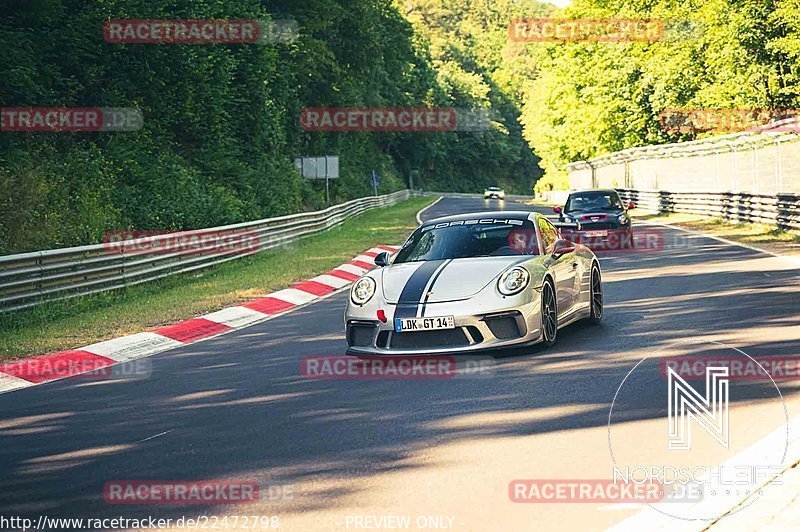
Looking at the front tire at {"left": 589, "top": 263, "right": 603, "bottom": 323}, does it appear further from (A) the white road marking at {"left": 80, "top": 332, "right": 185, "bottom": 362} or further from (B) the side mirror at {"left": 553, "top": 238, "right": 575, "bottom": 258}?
(A) the white road marking at {"left": 80, "top": 332, "right": 185, "bottom": 362}

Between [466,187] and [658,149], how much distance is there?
299ft

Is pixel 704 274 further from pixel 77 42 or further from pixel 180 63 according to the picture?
A: pixel 180 63

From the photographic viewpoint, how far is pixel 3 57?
25.9 metres

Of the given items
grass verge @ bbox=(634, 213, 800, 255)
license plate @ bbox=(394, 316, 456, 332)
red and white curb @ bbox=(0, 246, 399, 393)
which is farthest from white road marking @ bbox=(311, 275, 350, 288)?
license plate @ bbox=(394, 316, 456, 332)

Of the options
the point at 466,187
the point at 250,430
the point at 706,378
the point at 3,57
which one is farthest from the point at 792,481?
the point at 466,187

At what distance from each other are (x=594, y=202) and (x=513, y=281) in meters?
18.5

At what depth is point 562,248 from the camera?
12164 mm

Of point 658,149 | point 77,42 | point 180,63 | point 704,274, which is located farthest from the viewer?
point 658,149

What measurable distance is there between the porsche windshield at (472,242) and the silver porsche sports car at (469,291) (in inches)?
0.4

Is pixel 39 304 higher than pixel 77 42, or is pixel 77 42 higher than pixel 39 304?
pixel 77 42

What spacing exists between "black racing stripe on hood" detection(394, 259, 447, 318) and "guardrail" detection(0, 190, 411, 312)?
740 cm

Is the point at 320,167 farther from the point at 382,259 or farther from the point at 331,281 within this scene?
the point at 382,259

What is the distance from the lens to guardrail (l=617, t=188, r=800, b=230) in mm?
27922

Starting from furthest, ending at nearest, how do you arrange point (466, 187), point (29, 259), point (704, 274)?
1. point (466, 187)
2. point (704, 274)
3. point (29, 259)
